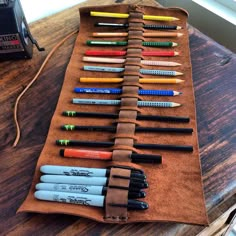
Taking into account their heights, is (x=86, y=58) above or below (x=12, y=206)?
above

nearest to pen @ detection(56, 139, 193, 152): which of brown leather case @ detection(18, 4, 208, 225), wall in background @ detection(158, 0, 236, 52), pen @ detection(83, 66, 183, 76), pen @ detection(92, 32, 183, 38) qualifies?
brown leather case @ detection(18, 4, 208, 225)

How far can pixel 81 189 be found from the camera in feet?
1.40

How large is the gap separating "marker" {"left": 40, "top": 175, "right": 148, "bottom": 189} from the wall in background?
0.48 metres

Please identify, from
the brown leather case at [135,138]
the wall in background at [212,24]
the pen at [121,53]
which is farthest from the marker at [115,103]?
the wall in background at [212,24]

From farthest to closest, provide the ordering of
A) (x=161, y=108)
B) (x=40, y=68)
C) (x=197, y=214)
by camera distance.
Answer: (x=40, y=68)
(x=161, y=108)
(x=197, y=214)

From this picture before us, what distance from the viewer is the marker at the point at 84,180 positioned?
1.41ft

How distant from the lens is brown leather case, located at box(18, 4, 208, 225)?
1.36 feet

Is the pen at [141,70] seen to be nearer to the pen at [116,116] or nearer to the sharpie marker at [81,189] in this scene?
the pen at [116,116]

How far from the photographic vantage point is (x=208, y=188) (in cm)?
45

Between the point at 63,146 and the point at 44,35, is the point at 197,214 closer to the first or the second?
the point at 63,146

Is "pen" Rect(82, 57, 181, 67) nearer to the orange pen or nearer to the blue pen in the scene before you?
the blue pen

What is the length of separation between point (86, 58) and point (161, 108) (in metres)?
0.18

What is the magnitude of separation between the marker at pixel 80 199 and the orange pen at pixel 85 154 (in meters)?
0.06

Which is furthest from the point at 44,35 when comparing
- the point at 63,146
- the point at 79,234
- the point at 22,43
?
the point at 79,234
